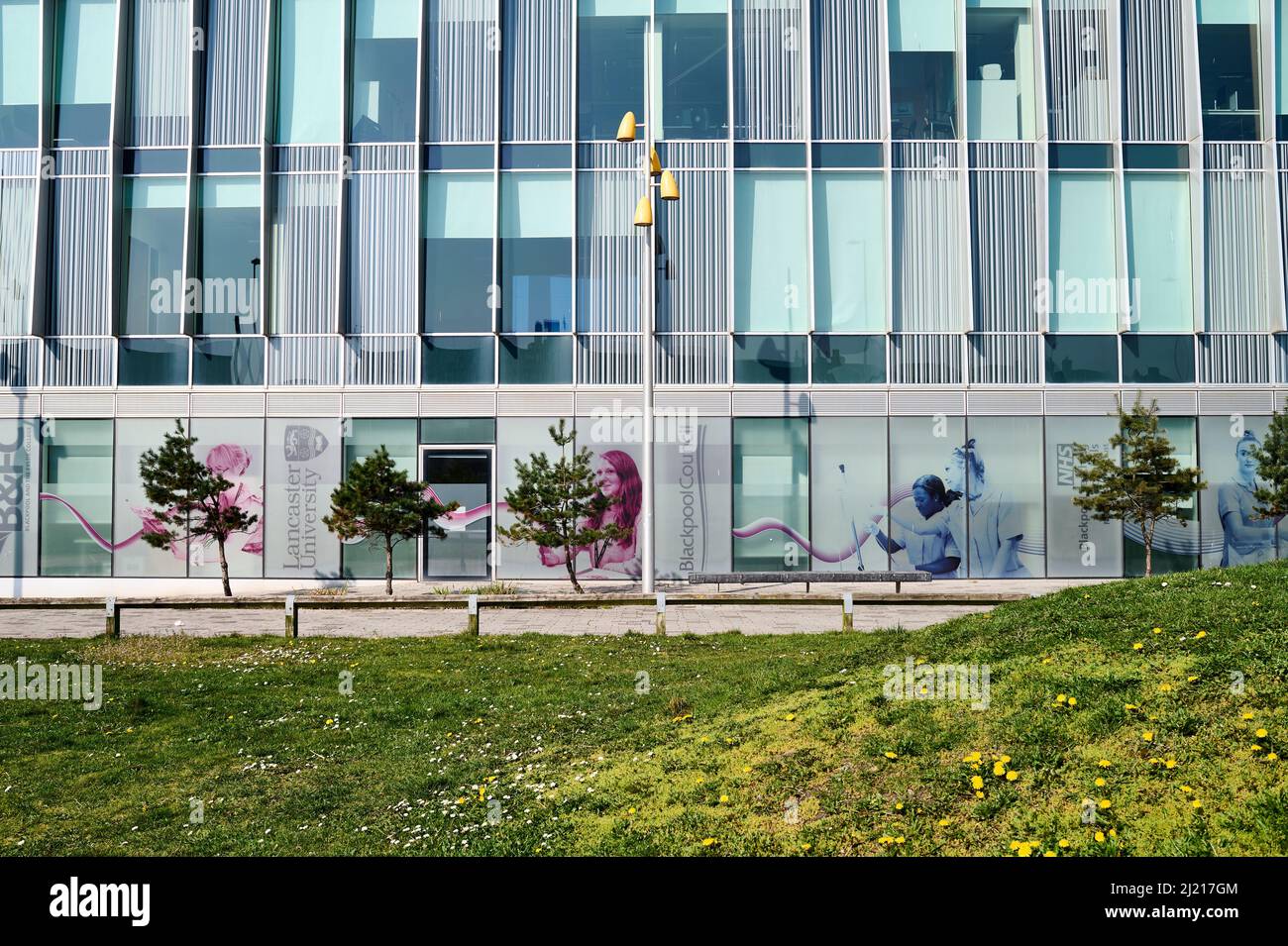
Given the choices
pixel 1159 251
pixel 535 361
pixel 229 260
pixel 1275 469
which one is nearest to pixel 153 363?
pixel 229 260

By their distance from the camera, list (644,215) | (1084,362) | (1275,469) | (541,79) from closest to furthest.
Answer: (644,215) < (1275,469) < (1084,362) < (541,79)

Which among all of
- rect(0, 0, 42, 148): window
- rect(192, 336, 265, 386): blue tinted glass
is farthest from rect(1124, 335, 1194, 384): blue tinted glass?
rect(0, 0, 42, 148): window

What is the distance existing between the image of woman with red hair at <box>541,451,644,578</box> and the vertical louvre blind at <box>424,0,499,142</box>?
889 cm

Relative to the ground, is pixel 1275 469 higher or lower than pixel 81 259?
lower

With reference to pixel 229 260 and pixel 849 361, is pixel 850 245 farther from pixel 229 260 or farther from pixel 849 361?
pixel 229 260

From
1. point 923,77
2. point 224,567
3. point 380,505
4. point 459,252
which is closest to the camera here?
point 380,505

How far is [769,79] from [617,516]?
11700 mm

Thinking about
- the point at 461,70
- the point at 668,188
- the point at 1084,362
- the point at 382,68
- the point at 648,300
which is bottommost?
the point at 1084,362

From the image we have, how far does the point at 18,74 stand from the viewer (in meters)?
26.5

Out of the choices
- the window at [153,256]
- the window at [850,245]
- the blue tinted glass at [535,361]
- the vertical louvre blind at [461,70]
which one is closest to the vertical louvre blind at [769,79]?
the window at [850,245]

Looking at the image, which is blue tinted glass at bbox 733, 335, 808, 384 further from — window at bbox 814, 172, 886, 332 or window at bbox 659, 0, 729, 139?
window at bbox 659, 0, 729, 139

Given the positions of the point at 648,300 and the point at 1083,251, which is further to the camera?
the point at 1083,251

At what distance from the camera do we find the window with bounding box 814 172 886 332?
26.0 metres
